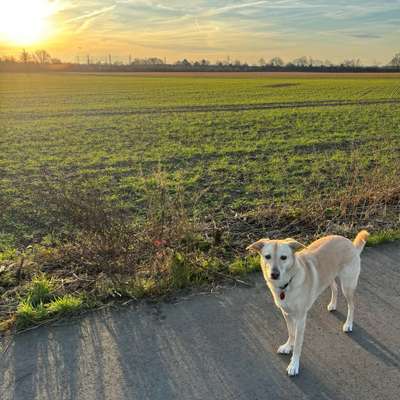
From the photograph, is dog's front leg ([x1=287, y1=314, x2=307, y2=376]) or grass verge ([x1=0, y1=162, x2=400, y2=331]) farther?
grass verge ([x1=0, y1=162, x2=400, y2=331])

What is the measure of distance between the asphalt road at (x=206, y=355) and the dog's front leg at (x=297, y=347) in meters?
0.08

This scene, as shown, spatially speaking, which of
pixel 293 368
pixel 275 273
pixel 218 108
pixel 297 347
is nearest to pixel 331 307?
pixel 297 347

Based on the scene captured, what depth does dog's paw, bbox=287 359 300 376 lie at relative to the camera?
3.76 m

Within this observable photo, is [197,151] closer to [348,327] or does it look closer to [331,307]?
[331,307]

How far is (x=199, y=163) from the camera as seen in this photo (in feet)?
46.0

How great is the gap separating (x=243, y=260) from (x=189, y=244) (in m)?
0.79

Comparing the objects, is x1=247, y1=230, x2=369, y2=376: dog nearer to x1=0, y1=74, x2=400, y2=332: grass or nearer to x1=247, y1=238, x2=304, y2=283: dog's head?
x1=247, y1=238, x2=304, y2=283: dog's head

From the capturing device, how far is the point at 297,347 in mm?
3869

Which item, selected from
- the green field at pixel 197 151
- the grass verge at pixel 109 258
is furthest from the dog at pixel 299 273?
the green field at pixel 197 151

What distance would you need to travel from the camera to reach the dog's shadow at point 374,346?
392 cm

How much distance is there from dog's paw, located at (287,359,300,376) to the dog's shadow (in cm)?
80

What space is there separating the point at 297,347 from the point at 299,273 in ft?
2.23

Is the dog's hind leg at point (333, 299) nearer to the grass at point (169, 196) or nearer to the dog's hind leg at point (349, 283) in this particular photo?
the dog's hind leg at point (349, 283)

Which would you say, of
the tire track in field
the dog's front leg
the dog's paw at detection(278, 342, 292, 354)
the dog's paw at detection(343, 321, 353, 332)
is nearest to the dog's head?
the dog's front leg
